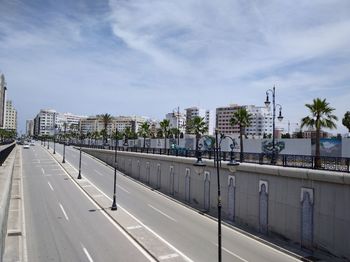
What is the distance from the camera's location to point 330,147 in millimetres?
38344

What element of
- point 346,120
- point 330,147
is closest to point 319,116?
point 330,147

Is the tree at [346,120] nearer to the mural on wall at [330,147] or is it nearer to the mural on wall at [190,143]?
the mural on wall at [190,143]

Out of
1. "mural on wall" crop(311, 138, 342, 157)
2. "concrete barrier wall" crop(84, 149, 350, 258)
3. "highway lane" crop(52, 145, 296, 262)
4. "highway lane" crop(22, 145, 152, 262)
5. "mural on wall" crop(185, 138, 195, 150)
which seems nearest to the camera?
"concrete barrier wall" crop(84, 149, 350, 258)

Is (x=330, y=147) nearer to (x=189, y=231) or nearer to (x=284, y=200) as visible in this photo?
(x=284, y=200)

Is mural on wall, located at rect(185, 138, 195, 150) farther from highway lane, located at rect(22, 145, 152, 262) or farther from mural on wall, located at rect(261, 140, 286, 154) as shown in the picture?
highway lane, located at rect(22, 145, 152, 262)

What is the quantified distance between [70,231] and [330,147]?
93.1 ft

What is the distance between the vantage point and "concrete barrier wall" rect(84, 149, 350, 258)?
1981 centimetres

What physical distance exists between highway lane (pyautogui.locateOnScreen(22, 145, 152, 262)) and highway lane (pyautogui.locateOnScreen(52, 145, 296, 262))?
3297 mm

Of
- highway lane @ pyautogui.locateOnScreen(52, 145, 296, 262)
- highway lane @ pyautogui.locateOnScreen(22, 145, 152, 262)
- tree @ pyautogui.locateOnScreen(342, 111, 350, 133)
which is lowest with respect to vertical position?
highway lane @ pyautogui.locateOnScreen(52, 145, 296, 262)

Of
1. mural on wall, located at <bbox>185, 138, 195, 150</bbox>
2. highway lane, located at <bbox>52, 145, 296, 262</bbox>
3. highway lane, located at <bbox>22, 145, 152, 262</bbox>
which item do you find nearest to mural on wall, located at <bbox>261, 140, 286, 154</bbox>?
highway lane, located at <bbox>52, 145, 296, 262</bbox>

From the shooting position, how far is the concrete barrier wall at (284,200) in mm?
19812

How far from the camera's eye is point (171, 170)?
44.8m

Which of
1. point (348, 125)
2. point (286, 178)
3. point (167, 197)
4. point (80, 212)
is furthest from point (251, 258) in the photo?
point (348, 125)

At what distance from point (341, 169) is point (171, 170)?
86.3 ft
